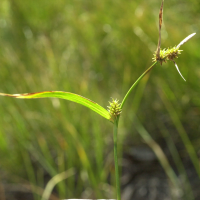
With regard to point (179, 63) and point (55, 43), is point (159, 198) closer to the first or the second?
point (179, 63)

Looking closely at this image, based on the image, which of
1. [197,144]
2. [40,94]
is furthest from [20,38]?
[40,94]

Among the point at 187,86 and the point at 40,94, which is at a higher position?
the point at 187,86

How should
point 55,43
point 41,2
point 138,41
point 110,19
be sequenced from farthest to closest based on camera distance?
1. point 41,2
2. point 55,43
3. point 110,19
4. point 138,41

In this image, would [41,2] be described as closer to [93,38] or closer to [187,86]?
[93,38]

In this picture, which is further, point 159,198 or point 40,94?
point 159,198

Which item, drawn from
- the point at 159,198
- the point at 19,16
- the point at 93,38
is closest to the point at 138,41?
the point at 93,38

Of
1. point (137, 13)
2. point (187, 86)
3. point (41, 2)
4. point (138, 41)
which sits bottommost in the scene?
point (187, 86)

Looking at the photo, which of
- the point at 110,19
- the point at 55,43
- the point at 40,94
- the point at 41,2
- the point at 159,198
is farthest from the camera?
the point at 41,2
